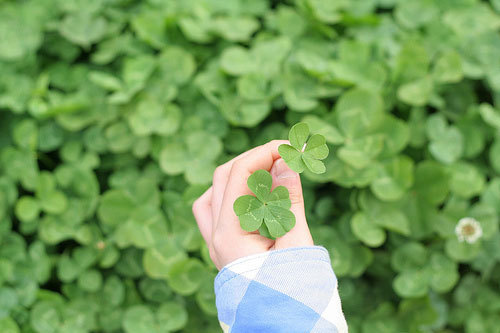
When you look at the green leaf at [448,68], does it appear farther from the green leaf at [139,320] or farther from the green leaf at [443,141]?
the green leaf at [139,320]

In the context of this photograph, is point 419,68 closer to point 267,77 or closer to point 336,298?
point 267,77

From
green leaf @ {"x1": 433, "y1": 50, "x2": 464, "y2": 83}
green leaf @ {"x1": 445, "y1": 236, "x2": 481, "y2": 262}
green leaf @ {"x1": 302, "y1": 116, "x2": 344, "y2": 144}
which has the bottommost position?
green leaf @ {"x1": 445, "y1": 236, "x2": 481, "y2": 262}

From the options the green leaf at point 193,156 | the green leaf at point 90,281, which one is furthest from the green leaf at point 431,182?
the green leaf at point 90,281

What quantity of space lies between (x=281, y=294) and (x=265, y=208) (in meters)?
0.12

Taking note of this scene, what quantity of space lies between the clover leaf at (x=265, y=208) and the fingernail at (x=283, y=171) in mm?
33

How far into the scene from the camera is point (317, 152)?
0.66m

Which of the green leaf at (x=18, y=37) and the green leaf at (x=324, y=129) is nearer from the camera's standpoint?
the green leaf at (x=324, y=129)

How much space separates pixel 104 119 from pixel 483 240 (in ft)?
3.52

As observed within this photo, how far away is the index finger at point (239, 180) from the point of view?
25.4 inches

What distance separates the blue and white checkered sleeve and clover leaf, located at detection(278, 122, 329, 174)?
0.35 feet

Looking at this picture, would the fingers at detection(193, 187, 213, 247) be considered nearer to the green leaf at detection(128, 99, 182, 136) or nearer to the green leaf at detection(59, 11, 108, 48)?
the green leaf at detection(128, 99, 182, 136)

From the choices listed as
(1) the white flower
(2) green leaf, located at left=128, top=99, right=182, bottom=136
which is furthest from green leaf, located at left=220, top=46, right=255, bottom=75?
(1) the white flower

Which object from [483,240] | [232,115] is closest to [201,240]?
[232,115]

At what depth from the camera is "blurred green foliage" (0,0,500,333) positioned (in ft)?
3.96
